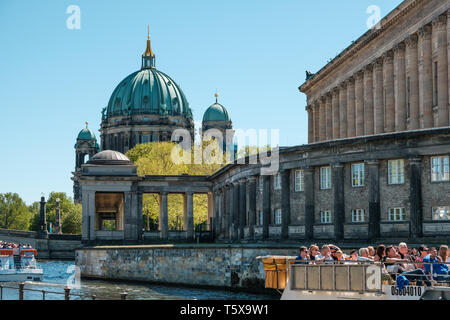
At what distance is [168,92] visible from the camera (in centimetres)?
19875

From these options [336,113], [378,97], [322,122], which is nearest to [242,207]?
[378,97]

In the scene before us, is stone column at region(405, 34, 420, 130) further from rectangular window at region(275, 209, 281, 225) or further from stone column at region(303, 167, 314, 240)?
rectangular window at region(275, 209, 281, 225)

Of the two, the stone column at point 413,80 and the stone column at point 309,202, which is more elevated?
the stone column at point 413,80

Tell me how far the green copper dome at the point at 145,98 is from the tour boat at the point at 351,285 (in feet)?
550

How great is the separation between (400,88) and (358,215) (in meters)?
19.3

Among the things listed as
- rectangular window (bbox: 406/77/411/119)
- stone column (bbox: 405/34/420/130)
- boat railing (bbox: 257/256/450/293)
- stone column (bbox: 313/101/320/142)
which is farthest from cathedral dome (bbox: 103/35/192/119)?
boat railing (bbox: 257/256/450/293)

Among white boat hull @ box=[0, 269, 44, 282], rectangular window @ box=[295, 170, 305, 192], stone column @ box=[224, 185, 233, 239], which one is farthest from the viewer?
stone column @ box=[224, 185, 233, 239]

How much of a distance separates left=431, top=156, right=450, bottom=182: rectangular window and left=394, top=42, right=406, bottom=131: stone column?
19.7 metres

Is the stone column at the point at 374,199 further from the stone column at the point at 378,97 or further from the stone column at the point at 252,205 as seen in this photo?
the stone column at the point at 378,97

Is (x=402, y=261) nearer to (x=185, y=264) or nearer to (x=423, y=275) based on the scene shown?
(x=423, y=275)

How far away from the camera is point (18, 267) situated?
7462 cm

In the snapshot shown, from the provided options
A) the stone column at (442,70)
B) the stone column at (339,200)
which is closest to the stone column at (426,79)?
the stone column at (442,70)

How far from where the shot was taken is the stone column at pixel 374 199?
181ft

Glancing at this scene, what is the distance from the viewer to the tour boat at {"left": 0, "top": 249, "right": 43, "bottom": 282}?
70.2 metres
